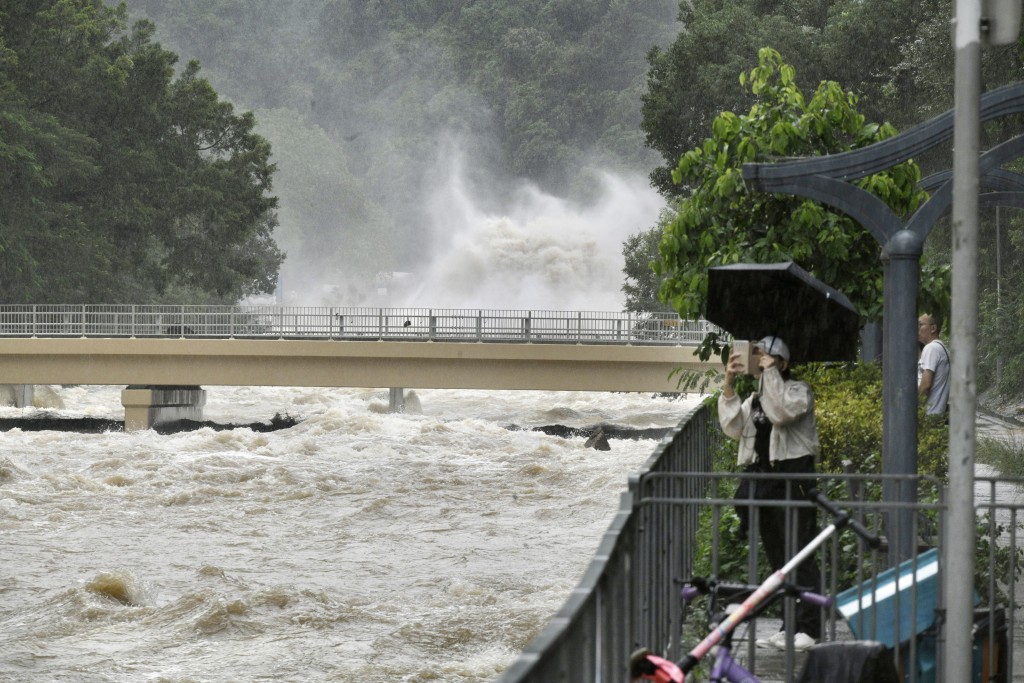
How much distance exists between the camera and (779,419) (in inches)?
285

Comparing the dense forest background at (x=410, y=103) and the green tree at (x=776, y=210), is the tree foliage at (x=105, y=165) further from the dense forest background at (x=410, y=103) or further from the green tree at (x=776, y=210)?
the dense forest background at (x=410, y=103)

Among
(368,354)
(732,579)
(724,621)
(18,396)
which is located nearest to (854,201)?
(732,579)

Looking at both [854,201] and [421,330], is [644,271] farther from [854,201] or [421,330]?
[854,201]

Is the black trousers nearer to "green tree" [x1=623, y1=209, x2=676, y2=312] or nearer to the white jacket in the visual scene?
the white jacket

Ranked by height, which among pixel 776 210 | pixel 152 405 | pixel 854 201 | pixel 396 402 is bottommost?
pixel 152 405

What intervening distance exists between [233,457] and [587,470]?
863 centimetres

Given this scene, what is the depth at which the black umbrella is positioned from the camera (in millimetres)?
9055

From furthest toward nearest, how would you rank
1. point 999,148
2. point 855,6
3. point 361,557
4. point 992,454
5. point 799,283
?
1. point 855,6
2. point 361,557
3. point 992,454
4. point 799,283
5. point 999,148

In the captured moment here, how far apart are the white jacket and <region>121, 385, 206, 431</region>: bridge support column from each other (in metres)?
36.1

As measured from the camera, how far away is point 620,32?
111m

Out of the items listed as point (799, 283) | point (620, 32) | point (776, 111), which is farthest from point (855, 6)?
point (620, 32)

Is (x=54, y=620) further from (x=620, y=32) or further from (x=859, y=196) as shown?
(x=620, y=32)

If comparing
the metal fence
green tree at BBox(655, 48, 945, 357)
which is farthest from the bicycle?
green tree at BBox(655, 48, 945, 357)

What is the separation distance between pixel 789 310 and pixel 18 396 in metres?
47.9
